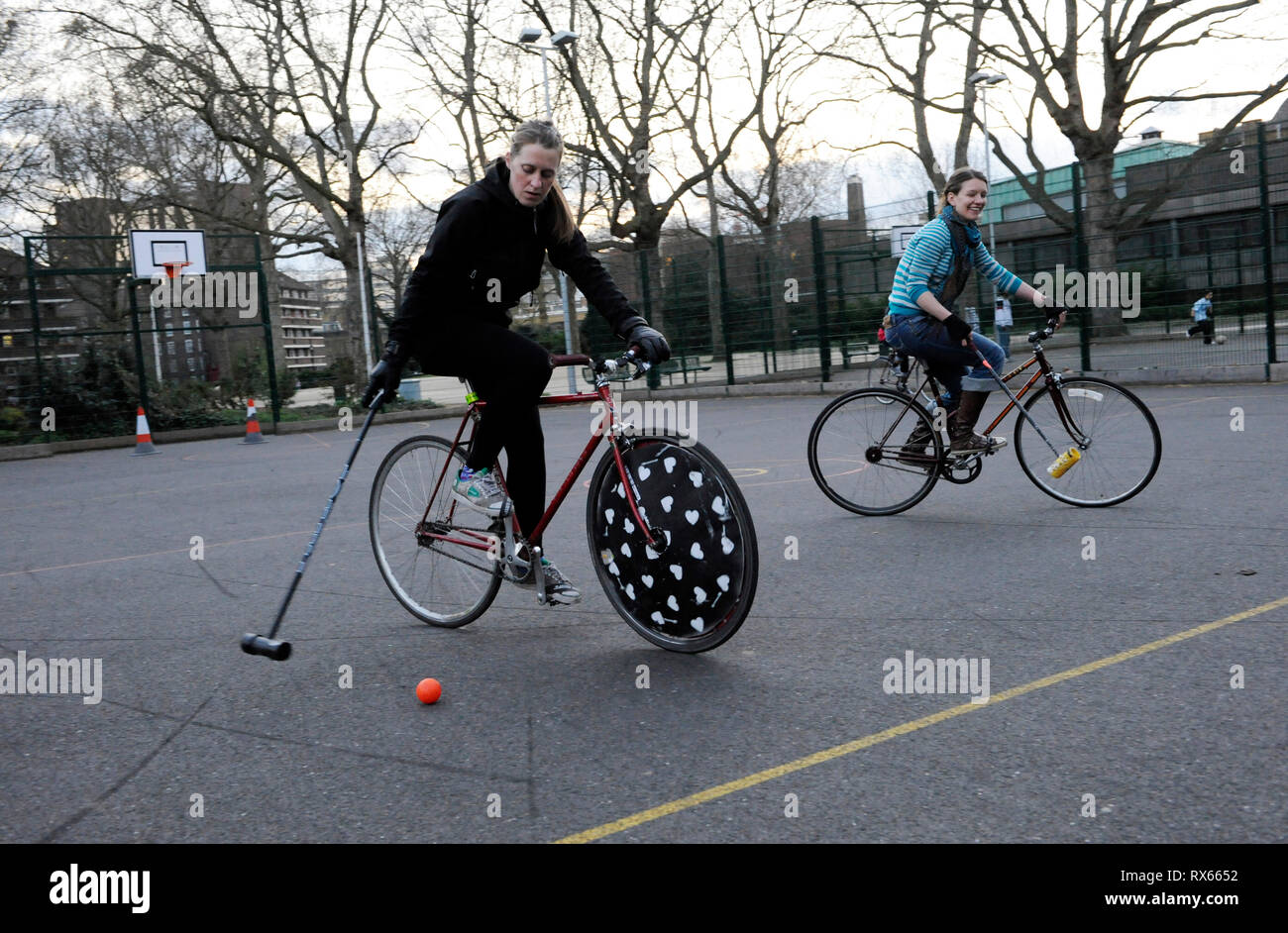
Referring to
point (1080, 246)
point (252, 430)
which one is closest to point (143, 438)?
point (252, 430)

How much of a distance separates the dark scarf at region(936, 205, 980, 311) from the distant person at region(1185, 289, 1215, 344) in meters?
8.88

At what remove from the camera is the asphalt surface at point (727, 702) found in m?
2.86

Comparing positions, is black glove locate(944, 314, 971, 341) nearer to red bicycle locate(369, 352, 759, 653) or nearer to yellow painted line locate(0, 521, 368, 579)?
red bicycle locate(369, 352, 759, 653)

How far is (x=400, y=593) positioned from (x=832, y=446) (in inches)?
121

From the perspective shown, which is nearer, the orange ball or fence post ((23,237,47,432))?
the orange ball

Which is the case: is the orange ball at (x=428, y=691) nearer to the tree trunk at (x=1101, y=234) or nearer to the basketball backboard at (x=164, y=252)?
the tree trunk at (x=1101, y=234)

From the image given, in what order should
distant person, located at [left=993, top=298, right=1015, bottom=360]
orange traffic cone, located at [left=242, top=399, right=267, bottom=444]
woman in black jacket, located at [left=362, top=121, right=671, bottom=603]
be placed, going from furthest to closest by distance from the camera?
orange traffic cone, located at [left=242, top=399, right=267, bottom=444]
distant person, located at [left=993, top=298, right=1015, bottom=360]
woman in black jacket, located at [left=362, top=121, right=671, bottom=603]

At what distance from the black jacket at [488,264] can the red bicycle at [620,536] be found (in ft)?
1.12

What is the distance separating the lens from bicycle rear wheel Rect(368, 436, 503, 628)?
4.82 m

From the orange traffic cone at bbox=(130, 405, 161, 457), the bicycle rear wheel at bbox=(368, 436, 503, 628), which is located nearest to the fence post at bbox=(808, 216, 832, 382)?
the orange traffic cone at bbox=(130, 405, 161, 457)

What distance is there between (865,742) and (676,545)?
1107mm

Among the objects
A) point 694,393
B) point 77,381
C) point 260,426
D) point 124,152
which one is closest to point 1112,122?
point 694,393

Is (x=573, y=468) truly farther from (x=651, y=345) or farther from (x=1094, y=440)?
(x=1094, y=440)

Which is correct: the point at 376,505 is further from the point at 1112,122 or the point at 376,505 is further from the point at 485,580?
the point at 1112,122
